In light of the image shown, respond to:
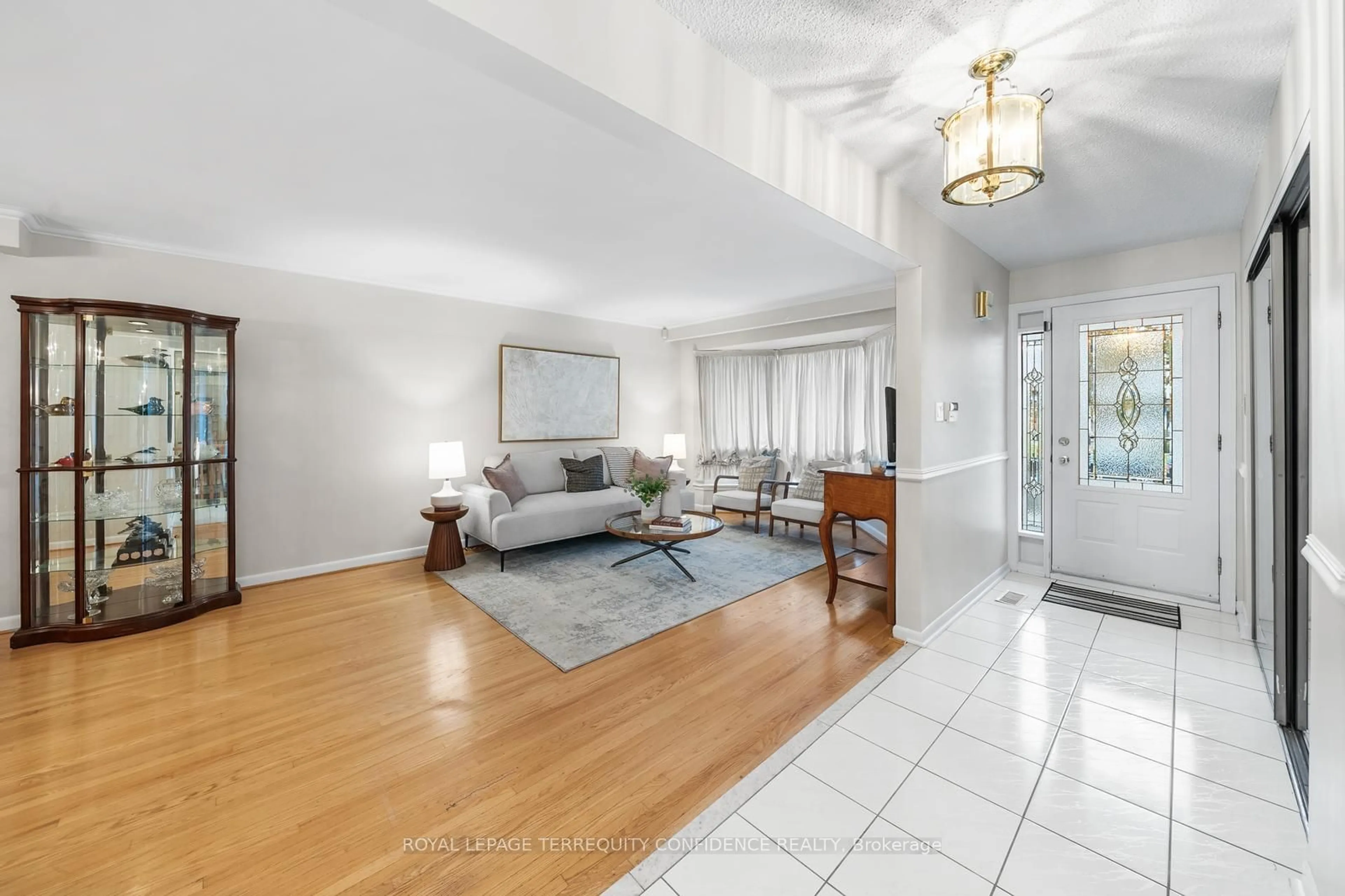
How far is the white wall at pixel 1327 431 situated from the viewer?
3.54 ft

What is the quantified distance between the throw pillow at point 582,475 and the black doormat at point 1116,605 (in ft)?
13.0

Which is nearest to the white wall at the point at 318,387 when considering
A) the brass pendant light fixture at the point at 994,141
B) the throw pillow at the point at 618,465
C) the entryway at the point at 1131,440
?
the throw pillow at the point at 618,465

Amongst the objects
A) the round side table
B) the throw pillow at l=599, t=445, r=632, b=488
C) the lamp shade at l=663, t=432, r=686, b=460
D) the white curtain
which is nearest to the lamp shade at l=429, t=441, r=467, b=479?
the round side table

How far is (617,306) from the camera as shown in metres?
5.54

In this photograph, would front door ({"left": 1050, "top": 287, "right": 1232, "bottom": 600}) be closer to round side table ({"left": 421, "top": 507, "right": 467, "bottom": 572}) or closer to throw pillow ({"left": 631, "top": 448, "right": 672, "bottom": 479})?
throw pillow ({"left": 631, "top": 448, "right": 672, "bottom": 479})

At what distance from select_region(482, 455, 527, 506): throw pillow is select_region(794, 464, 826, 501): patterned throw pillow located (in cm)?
290

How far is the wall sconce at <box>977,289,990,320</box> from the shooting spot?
344cm

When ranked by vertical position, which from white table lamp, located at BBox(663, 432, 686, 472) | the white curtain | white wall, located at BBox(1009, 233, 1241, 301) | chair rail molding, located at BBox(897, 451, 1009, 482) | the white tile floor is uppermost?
white wall, located at BBox(1009, 233, 1241, 301)

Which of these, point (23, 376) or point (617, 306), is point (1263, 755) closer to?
point (617, 306)

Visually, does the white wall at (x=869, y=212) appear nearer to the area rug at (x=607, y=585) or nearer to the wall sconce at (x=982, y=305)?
the wall sconce at (x=982, y=305)

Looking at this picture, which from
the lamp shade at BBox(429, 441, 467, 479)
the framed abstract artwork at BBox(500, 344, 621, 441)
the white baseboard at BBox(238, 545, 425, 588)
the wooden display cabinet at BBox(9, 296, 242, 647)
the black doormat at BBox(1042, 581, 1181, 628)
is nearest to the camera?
the wooden display cabinet at BBox(9, 296, 242, 647)

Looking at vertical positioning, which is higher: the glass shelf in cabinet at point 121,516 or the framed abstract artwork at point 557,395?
the framed abstract artwork at point 557,395

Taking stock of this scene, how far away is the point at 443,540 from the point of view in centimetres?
436

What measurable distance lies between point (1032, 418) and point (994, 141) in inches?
124
